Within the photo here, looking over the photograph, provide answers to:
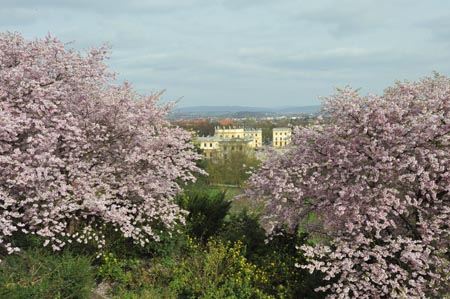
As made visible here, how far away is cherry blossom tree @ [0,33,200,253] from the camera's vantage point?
7203 mm

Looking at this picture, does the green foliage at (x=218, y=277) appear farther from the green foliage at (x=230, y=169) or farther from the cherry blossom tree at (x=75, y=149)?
the green foliage at (x=230, y=169)

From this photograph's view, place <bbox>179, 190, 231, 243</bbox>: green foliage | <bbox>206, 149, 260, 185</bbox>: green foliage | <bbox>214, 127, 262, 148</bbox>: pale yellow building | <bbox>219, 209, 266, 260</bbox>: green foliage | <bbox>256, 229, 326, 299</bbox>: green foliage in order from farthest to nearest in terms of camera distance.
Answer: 1. <bbox>214, 127, 262, 148</bbox>: pale yellow building
2. <bbox>206, 149, 260, 185</bbox>: green foliage
3. <bbox>179, 190, 231, 243</bbox>: green foliage
4. <bbox>219, 209, 266, 260</bbox>: green foliage
5. <bbox>256, 229, 326, 299</bbox>: green foliage

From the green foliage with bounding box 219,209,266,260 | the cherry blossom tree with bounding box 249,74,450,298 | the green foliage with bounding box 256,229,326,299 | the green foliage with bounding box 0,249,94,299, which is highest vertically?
the cherry blossom tree with bounding box 249,74,450,298

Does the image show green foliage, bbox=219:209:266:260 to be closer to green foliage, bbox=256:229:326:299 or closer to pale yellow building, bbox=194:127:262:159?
green foliage, bbox=256:229:326:299

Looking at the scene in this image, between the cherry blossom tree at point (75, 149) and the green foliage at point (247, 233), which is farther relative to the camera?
the green foliage at point (247, 233)

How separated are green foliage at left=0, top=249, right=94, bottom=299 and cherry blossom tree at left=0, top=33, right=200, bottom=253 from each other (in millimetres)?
403

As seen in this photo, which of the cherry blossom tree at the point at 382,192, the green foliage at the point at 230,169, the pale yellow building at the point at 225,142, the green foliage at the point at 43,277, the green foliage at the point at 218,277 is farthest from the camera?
the pale yellow building at the point at 225,142

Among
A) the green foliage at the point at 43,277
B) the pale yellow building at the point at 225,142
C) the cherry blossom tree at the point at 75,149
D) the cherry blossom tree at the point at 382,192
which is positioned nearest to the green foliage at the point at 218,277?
the cherry blossom tree at the point at 75,149

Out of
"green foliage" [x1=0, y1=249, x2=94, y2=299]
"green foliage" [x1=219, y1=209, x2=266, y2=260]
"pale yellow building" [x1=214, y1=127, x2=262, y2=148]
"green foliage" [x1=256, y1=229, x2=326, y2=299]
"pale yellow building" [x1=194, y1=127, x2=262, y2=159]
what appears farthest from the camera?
"pale yellow building" [x1=214, y1=127, x2=262, y2=148]

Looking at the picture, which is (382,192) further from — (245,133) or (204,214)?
(245,133)

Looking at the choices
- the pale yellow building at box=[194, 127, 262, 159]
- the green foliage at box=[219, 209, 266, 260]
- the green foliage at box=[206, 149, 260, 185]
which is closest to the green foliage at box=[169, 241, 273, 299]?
the green foliage at box=[219, 209, 266, 260]

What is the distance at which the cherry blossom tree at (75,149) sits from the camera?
720cm

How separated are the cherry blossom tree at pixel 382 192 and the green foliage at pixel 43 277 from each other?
3.46 metres

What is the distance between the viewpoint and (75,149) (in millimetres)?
7957
